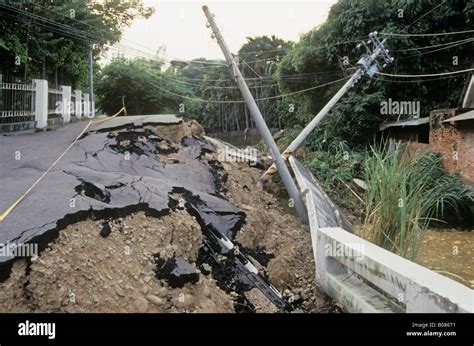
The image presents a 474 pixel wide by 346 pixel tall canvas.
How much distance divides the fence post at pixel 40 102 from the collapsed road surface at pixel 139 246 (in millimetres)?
5736

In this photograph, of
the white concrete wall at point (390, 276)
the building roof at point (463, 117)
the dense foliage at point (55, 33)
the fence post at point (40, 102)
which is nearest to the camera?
the white concrete wall at point (390, 276)

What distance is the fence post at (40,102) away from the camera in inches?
477

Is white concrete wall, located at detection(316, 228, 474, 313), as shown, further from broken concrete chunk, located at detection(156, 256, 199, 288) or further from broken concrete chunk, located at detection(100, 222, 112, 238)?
broken concrete chunk, located at detection(100, 222, 112, 238)

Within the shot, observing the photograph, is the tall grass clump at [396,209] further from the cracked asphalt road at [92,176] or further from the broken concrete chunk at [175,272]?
the cracked asphalt road at [92,176]

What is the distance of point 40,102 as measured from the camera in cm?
1215

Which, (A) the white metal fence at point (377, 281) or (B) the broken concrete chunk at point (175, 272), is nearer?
(A) the white metal fence at point (377, 281)

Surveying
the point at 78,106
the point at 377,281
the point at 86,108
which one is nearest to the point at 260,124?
the point at 377,281

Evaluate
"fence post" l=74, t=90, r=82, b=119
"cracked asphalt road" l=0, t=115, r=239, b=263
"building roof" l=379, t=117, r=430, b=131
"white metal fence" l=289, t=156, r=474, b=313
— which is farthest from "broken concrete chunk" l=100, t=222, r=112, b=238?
"fence post" l=74, t=90, r=82, b=119

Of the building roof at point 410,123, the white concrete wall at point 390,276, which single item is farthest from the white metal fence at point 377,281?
the building roof at point 410,123

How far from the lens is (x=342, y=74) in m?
18.0

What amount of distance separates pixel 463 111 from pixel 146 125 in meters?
8.83

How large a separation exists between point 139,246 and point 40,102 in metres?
10.5

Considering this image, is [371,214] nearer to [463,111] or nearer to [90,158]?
[90,158]
